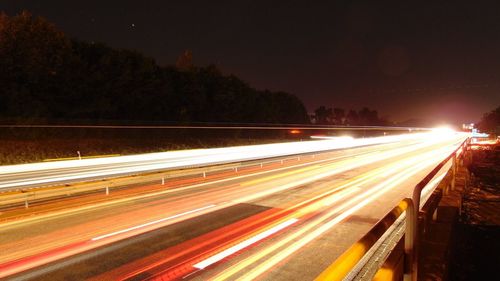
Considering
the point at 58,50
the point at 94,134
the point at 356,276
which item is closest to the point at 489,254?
the point at 356,276

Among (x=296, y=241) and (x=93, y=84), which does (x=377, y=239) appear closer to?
(x=296, y=241)

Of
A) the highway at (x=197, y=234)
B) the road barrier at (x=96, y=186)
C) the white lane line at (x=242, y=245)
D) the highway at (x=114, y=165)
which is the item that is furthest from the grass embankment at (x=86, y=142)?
the white lane line at (x=242, y=245)

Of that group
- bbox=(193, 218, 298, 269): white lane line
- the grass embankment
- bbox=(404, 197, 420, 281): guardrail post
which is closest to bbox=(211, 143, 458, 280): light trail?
bbox=(193, 218, 298, 269): white lane line

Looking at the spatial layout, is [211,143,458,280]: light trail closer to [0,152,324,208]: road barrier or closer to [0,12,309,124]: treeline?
[0,152,324,208]: road barrier

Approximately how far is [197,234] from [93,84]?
33984 millimetres

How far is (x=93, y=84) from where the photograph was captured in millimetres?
38844

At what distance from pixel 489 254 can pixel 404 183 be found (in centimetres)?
914

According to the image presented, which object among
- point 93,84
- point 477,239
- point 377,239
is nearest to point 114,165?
point 477,239

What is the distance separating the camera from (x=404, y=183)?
17844 mm

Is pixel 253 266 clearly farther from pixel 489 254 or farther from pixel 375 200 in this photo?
pixel 375 200

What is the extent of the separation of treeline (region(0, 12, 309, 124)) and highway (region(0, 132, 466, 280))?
2045 centimetres

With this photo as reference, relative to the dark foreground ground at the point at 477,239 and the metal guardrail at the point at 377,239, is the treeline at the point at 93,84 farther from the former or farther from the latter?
the metal guardrail at the point at 377,239

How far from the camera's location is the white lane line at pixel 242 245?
714 cm

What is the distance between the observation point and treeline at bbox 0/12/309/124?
32000 millimetres
